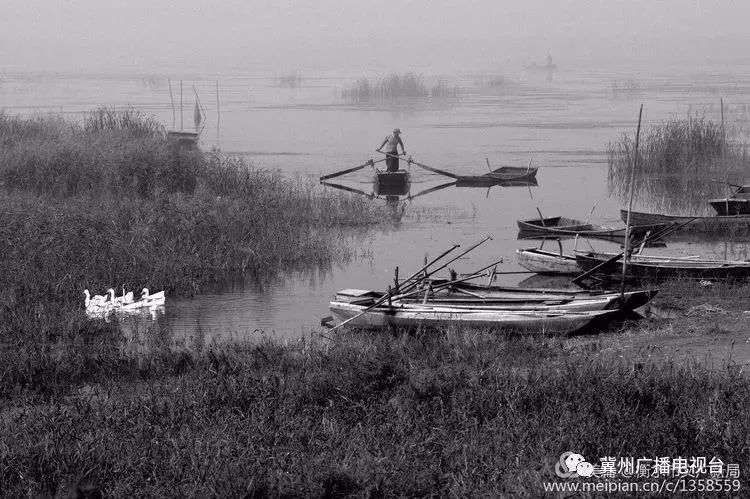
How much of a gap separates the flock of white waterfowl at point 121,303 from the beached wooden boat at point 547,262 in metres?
5.84

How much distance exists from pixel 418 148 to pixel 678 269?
25976 mm

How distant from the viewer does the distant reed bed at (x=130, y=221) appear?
15078 millimetres

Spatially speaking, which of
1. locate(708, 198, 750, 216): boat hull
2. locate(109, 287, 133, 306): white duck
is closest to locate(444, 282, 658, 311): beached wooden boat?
locate(109, 287, 133, 306): white duck

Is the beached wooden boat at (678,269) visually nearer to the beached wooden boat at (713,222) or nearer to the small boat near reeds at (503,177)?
the beached wooden boat at (713,222)

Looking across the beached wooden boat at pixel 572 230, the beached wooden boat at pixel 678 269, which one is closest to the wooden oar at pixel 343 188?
the beached wooden boat at pixel 572 230

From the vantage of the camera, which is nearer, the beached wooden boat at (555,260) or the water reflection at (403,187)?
the beached wooden boat at (555,260)

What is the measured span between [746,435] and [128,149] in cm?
1794

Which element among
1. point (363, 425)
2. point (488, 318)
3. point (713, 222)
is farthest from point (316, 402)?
point (713, 222)

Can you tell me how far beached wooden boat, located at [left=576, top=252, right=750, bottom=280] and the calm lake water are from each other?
6.35ft

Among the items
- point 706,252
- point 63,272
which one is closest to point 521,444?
point 63,272

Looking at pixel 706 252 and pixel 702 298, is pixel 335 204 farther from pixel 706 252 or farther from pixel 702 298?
pixel 702 298

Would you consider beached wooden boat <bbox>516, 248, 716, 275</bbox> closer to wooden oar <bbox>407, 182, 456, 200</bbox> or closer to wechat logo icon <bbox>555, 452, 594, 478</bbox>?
wechat logo icon <bbox>555, 452, 594, 478</bbox>

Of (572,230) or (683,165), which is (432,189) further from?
(572,230)

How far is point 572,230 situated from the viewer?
1994 cm
